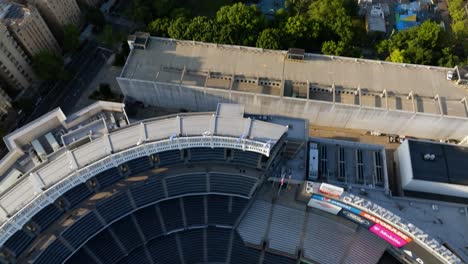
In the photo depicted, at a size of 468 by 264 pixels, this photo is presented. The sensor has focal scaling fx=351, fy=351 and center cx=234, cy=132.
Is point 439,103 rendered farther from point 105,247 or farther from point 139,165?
point 105,247

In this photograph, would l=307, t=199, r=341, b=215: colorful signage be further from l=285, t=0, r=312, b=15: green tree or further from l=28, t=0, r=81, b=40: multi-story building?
l=28, t=0, r=81, b=40: multi-story building

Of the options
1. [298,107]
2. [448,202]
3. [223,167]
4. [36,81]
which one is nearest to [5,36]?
[36,81]

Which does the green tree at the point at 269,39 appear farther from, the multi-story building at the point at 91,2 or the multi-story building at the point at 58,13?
the multi-story building at the point at 91,2

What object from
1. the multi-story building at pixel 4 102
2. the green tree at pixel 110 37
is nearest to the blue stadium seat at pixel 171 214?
the multi-story building at pixel 4 102

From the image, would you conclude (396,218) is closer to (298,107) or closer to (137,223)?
(298,107)

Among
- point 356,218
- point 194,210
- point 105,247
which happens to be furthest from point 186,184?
point 356,218

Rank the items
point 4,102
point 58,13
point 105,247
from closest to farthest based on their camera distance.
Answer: point 105,247 < point 4,102 < point 58,13
